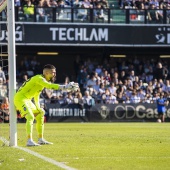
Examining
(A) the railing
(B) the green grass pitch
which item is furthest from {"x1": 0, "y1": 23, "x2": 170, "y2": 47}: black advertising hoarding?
(B) the green grass pitch

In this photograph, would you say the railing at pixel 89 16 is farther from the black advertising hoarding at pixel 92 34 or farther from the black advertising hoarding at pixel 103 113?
the black advertising hoarding at pixel 103 113

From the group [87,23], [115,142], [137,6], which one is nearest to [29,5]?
[87,23]

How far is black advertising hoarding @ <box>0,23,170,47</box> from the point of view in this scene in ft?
128

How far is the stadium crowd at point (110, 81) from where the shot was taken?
3683cm

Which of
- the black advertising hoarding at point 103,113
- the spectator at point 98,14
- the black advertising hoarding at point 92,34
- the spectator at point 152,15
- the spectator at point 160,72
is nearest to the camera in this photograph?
the black advertising hoarding at point 103,113

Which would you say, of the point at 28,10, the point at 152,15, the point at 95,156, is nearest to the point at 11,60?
the point at 95,156

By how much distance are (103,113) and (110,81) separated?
295 cm

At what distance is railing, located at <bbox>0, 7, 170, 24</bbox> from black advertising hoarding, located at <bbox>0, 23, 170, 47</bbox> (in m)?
0.35

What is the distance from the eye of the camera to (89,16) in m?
39.1

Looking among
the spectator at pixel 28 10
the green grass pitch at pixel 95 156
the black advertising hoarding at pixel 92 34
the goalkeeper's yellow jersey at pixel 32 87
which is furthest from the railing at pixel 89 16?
the green grass pitch at pixel 95 156

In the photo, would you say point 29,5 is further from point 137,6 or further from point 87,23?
point 137,6

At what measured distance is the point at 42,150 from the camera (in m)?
14.0

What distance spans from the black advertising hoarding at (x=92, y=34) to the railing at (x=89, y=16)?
1.13ft

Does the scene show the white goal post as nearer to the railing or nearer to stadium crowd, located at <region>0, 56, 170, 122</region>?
stadium crowd, located at <region>0, 56, 170, 122</region>
